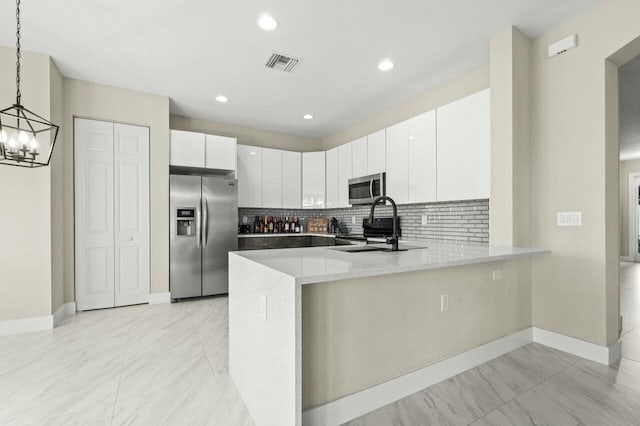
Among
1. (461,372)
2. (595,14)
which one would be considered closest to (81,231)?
(461,372)

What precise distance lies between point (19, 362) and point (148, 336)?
0.88 m

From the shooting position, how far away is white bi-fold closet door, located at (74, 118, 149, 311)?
3.64 m

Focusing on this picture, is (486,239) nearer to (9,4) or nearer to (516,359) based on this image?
(516,359)

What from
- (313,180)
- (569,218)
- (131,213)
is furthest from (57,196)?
(569,218)

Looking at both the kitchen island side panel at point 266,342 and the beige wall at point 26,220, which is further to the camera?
the beige wall at point 26,220

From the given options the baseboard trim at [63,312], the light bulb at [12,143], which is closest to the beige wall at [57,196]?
the baseboard trim at [63,312]

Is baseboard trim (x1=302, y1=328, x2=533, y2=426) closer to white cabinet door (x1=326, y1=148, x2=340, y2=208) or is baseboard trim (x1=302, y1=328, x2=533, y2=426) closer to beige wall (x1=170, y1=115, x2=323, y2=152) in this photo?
white cabinet door (x1=326, y1=148, x2=340, y2=208)

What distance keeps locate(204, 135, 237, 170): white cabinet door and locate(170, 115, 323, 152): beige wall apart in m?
0.53

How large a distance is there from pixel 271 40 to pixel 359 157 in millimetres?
2170

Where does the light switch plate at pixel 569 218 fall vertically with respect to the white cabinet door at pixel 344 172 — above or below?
below

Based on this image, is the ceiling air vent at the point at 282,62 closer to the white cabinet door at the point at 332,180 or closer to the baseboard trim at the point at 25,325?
the white cabinet door at the point at 332,180

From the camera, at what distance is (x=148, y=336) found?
2895 millimetres

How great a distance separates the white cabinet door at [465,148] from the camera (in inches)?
112

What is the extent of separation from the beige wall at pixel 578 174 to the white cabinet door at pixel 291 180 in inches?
138
